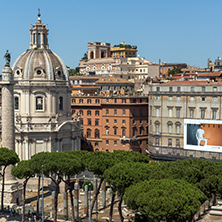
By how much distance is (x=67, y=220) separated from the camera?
204 ft

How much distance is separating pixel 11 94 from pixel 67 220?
57.2ft

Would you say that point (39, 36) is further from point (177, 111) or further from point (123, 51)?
point (123, 51)

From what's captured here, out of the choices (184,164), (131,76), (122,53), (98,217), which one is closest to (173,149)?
(98,217)

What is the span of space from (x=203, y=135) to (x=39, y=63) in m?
29.1

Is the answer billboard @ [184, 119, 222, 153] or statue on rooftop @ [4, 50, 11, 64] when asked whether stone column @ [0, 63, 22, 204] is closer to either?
statue on rooftop @ [4, 50, 11, 64]

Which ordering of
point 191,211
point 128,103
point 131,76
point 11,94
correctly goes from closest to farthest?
1. point 191,211
2. point 11,94
3. point 128,103
4. point 131,76

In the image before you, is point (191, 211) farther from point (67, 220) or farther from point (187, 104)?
point (187, 104)

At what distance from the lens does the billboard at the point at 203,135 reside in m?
83.2

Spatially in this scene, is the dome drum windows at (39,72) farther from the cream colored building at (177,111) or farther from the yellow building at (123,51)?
the yellow building at (123,51)

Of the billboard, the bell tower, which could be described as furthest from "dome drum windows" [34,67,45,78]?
the billboard

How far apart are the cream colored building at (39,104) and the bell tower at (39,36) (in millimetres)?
1261

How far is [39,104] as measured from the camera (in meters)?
85.4

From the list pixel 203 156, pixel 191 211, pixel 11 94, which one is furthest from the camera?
pixel 203 156

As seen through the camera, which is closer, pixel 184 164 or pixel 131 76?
pixel 184 164
